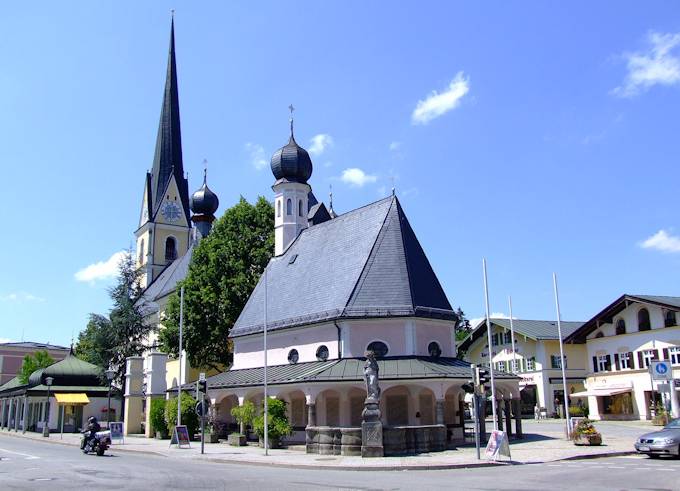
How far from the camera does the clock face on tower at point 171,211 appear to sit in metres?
80.6

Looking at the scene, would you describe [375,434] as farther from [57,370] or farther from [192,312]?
[57,370]

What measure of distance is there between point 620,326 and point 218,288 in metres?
29.7

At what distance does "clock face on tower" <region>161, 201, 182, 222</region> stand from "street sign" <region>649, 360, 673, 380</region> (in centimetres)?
6533

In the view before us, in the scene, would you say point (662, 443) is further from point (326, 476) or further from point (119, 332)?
point (119, 332)

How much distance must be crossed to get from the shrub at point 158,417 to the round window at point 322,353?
38.8 feet

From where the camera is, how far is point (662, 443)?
2095 cm

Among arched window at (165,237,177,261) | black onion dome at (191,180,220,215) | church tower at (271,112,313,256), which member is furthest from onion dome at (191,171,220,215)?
church tower at (271,112,313,256)

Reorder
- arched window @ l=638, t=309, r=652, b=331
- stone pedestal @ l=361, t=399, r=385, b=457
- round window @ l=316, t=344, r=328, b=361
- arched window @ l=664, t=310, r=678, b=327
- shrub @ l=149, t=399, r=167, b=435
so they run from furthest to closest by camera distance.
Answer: arched window @ l=638, t=309, r=652, b=331 < arched window @ l=664, t=310, r=678, b=327 < shrub @ l=149, t=399, r=167, b=435 < round window @ l=316, t=344, r=328, b=361 < stone pedestal @ l=361, t=399, r=385, b=457

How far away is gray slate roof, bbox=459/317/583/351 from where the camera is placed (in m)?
55.9

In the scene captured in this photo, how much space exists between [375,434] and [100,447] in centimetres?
1143

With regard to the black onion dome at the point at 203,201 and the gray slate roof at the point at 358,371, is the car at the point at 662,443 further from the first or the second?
the black onion dome at the point at 203,201

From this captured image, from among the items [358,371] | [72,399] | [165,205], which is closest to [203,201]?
[165,205]

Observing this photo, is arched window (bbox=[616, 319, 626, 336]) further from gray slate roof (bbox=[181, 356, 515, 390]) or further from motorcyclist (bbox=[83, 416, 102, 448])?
motorcyclist (bbox=[83, 416, 102, 448])

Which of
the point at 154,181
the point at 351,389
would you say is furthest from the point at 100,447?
the point at 154,181
